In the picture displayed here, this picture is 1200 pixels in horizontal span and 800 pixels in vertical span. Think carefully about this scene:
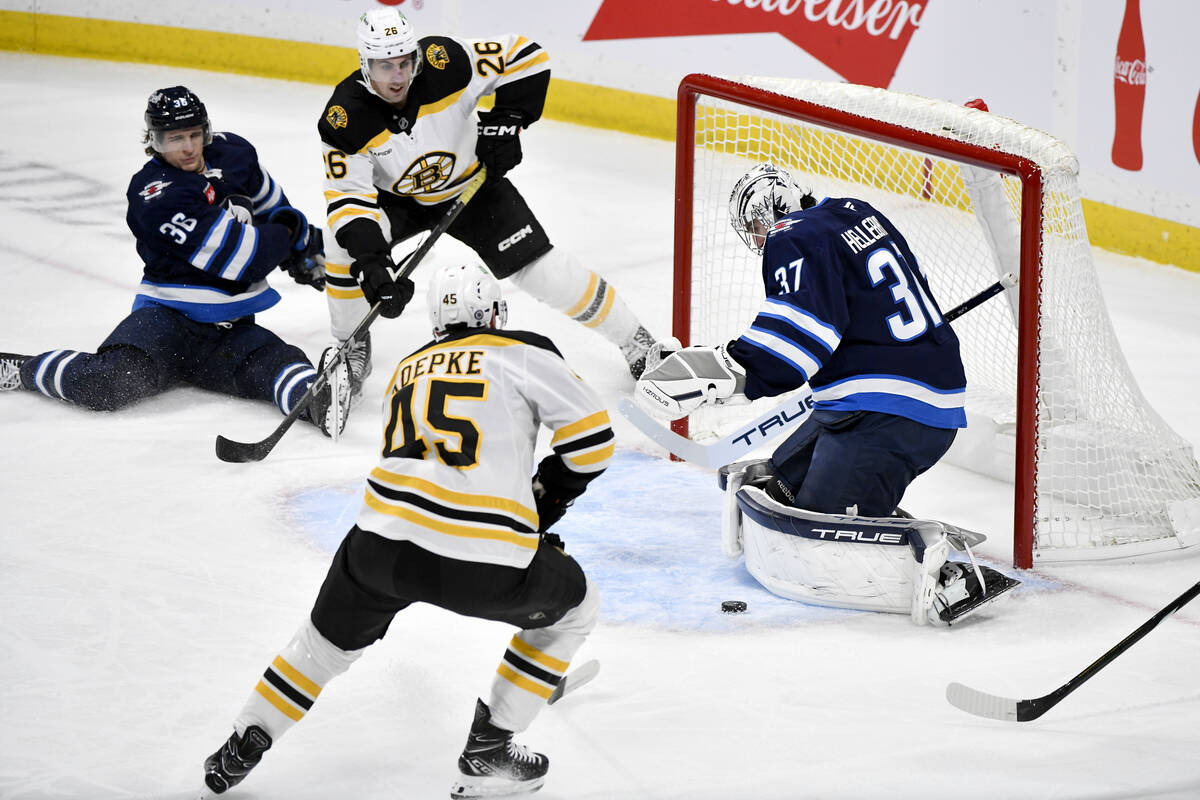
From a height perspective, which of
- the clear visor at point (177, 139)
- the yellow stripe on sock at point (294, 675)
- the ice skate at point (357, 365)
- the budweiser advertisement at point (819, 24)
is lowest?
the ice skate at point (357, 365)

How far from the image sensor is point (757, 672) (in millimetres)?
2801

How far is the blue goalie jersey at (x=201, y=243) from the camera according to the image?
13.1 feet

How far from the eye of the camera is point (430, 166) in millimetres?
3971

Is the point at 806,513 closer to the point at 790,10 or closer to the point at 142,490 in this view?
the point at 142,490

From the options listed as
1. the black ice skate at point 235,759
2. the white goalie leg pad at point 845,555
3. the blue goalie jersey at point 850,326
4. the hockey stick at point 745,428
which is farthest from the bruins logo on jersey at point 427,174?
the black ice skate at point 235,759

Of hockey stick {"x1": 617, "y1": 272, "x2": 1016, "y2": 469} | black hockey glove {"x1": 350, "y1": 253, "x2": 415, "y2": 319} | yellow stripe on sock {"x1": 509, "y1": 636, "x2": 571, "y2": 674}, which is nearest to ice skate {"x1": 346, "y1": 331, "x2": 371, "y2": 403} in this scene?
black hockey glove {"x1": 350, "y1": 253, "x2": 415, "y2": 319}

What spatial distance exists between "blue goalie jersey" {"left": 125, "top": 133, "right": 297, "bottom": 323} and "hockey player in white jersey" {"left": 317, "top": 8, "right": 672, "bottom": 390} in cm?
22

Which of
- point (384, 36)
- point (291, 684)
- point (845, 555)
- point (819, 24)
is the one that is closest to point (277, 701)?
point (291, 684)

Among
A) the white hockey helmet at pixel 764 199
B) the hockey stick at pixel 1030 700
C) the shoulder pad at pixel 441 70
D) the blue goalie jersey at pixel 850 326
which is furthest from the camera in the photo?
the shoulder pad at pixel 441 70

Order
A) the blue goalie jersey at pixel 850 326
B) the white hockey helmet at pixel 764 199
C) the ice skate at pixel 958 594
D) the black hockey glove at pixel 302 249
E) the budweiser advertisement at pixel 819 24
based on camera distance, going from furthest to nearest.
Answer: the budweiser advertisement at pixel 819 24 < the black hockey glove at pixel 302 249 < the white hockey helmet at pixel 764 199 < the ice skate at pixel 958 594 < the blue goalie jersey at pixel 850 326

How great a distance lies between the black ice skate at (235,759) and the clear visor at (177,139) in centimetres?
213

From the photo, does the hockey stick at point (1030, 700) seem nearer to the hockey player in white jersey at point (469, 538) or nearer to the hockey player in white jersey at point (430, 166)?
the hockey player in white jersey at point (469, 538)

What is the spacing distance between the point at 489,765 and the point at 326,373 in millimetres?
1739

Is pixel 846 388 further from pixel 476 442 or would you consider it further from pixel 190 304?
pixel 190 304
